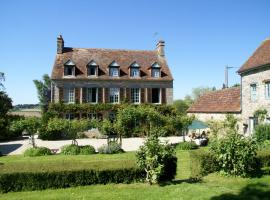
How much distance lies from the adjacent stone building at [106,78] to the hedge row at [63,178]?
1010 inches

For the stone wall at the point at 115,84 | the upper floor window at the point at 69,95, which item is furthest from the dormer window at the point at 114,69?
the upper floor window at the point at 69,95

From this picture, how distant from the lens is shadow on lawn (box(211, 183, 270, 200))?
916cm

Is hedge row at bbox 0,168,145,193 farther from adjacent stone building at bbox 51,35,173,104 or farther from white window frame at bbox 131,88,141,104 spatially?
white window frame at bbox 131,88,141,104

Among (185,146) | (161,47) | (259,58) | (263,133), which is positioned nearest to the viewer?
(263,133)

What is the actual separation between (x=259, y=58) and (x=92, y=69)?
1988 centimetres

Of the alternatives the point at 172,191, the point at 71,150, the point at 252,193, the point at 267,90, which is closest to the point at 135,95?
the point at 71,150

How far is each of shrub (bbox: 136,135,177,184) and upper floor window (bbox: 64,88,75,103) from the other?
26.2 metres

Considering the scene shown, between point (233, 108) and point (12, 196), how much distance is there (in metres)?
24.0

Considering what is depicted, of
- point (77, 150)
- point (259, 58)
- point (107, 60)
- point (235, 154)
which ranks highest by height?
point (107, 60)

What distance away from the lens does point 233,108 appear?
29656 mm

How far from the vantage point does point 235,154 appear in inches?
478

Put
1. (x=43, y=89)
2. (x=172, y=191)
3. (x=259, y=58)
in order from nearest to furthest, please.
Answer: (x=172, y=191) < (x=259, y=58) < (x=43, y=89)

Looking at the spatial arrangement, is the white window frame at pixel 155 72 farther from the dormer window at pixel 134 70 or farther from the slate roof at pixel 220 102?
the slate roof at pixel 220 102

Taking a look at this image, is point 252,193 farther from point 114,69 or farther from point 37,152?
point 114,69
